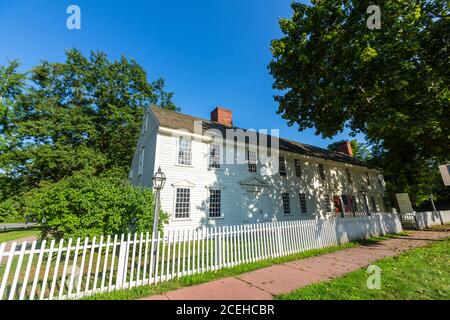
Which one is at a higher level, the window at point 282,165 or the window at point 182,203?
the window at point 282,165

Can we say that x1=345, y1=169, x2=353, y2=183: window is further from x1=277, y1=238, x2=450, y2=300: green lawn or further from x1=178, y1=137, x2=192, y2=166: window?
x1=178, y1=137, x2=192, y2=166: window

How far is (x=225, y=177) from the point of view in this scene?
48.6ft

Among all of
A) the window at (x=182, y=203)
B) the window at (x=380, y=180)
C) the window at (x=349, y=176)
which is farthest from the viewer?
the window at (x=380, y=180)

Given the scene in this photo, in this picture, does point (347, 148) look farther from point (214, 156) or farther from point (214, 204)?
point (214, 204)

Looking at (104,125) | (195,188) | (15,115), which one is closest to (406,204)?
(195,188)

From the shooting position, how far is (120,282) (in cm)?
493

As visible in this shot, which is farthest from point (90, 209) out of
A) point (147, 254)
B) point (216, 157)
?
point (216, 157)

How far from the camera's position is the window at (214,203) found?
13.8m

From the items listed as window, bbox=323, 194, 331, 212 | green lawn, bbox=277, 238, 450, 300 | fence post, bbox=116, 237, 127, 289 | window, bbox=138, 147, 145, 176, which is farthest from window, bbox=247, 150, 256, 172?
fence post, bbox=116, 237, 127, 289

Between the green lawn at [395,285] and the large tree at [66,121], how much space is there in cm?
2197

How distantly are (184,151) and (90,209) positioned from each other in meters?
6.69

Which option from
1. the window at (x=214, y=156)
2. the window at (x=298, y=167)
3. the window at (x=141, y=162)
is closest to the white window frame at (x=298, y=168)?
the window at (x=298, y=167)

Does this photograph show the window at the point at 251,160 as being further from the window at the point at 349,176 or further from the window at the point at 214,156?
the window at the point at 349,176
